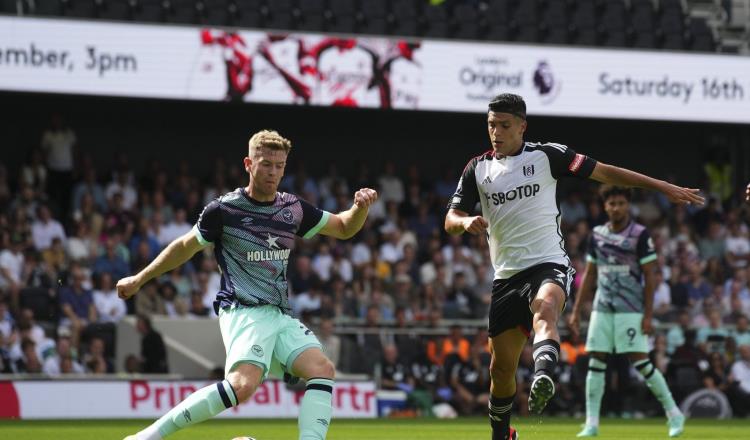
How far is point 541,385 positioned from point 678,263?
16452mm

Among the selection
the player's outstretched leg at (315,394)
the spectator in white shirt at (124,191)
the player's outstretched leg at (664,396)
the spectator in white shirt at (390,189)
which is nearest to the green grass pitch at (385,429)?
the player's outstretched leg at (664,396)

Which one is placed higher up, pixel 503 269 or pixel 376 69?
pixel 376 69

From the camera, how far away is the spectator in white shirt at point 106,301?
1894cm

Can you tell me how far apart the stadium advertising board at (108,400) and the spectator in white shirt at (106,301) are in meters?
2.08

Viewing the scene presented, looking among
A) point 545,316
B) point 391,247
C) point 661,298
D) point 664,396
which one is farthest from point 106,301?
point 545,316

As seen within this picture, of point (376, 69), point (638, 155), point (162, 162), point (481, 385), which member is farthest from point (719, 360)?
point (162, 162)

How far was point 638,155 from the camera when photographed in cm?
2842

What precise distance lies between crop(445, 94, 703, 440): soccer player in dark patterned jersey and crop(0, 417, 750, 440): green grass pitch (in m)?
3.76

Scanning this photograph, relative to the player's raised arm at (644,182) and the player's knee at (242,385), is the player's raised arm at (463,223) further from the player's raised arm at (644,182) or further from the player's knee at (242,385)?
the player's knee at (242,385)

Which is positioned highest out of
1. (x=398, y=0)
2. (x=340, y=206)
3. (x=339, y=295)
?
(x=398, y=0)

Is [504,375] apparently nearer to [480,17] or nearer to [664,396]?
[664,396]

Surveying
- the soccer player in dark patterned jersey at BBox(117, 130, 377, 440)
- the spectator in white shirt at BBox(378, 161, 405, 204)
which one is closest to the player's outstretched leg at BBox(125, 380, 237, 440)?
the soccer player in dark patterned jersey at BBox(117, 130, 377, 440)

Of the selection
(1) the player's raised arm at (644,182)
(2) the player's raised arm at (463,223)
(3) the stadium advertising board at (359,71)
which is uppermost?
(3) the stadium advertising board at (359,71)

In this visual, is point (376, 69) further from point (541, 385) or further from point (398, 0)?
point (541, 385)
